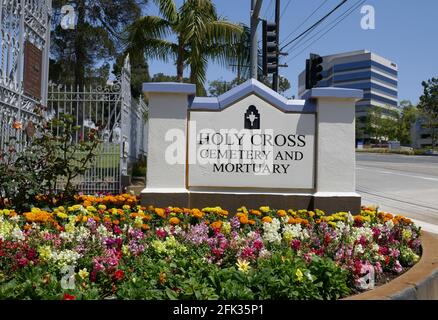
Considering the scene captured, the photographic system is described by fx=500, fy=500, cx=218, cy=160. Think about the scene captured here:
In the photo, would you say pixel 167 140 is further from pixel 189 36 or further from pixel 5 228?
pixel 189 36

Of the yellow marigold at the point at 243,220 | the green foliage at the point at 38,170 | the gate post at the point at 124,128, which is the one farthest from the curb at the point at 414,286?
the gate post at the point at 124,128

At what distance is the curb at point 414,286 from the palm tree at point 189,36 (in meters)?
10.7

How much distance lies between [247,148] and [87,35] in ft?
58.4

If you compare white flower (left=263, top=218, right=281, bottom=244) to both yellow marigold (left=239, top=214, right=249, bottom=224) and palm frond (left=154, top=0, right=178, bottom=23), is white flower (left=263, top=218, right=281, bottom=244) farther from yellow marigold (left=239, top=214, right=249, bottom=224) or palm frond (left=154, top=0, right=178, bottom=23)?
palm frond (left=154, top=0, right=178, bottom=23)

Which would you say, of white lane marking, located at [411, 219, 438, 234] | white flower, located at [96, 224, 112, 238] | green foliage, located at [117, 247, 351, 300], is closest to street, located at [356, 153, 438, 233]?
white lane marking, located at [411, 219, 438, 234]

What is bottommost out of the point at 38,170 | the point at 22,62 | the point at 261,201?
the point at 261,201

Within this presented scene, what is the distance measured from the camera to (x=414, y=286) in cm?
399

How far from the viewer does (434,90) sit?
269 feet

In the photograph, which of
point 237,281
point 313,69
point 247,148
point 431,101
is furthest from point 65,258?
A: point 431,101

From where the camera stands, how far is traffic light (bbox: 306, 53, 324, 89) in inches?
610

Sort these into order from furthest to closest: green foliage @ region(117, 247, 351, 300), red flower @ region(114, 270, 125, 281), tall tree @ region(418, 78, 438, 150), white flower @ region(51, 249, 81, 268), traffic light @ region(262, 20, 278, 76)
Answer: tall tree @ region(418, 78, 438, 150) → traffic light @ region(262, 20, 278, 76) → white flower @ region(51, 249, 81, 268) → red flower @ region(114, 270, 125, 281) → green foliage @ region(117, 247, 351, 300)

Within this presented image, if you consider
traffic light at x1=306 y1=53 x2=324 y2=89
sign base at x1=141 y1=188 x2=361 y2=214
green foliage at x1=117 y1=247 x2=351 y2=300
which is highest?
traffic light at x1=306 y1=53 x2=324 y2=89

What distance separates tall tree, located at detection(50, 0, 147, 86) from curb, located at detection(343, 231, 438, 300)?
19.7 m

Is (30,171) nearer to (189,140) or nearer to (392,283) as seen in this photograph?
(189,140)
